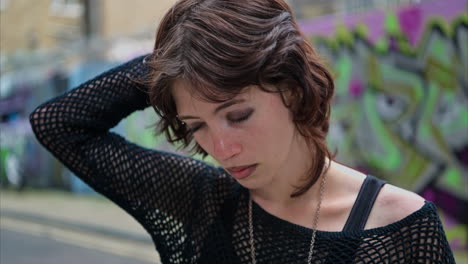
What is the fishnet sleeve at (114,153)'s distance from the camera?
1.46 m

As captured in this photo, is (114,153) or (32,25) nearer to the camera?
(114,153)

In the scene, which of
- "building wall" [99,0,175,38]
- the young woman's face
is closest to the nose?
the young woman's face

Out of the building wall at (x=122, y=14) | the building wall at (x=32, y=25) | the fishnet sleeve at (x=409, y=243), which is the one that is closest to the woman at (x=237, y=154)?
the fishnet sleeve at (x=409, y=243)

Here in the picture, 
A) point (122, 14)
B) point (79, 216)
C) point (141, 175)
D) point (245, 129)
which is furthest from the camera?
point (122, 14)

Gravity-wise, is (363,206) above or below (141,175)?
above

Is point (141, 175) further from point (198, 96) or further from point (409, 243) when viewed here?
point (409, 243)

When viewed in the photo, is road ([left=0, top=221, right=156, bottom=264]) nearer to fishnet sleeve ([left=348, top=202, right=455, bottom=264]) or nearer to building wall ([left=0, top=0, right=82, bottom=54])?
fishnet sleeve ([left=348, top=202, right=455, bottom=264])

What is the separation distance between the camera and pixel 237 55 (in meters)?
1.11

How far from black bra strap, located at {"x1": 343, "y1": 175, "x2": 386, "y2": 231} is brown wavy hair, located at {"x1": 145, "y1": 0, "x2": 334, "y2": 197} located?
193 millimetres

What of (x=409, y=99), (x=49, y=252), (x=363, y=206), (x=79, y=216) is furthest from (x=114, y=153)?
(x=79, y=216)

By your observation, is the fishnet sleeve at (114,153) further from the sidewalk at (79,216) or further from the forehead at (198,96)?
the sidewalk at (79,216)

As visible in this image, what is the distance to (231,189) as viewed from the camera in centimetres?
149

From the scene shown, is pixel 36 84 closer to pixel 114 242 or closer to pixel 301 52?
pixel 114 242

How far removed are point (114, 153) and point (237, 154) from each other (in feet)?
1.33
